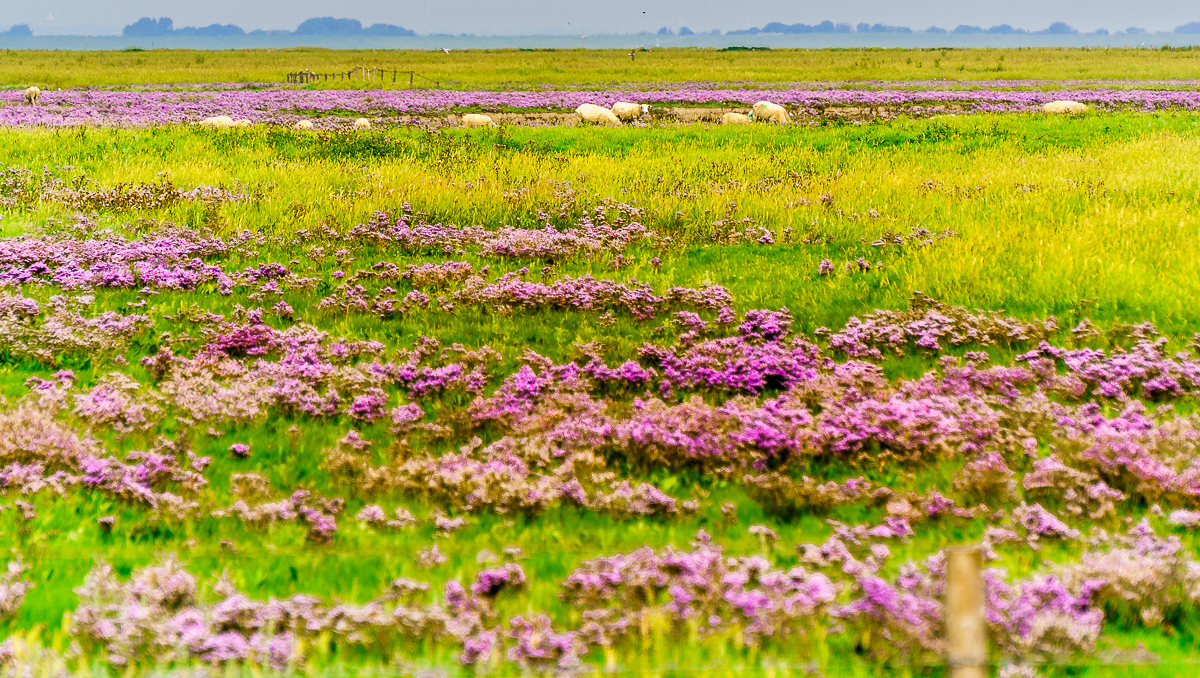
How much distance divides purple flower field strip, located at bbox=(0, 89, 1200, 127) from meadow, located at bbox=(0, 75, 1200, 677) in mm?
26374

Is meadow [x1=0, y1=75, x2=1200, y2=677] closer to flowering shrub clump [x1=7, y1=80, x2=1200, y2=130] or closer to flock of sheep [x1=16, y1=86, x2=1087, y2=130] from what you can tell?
flock of sheep [x1=16, y1=86, x2=1087, y2=130]

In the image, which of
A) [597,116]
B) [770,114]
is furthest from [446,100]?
[770,114]

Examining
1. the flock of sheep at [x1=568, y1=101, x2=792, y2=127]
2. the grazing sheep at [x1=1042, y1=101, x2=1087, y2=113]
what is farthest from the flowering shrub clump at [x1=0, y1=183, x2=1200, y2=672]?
the grazing sheep at [x1=1042, y1=101, x2=1087, y2=113]

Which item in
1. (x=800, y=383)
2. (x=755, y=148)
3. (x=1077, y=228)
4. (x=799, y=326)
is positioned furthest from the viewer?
(x=755, y=148)

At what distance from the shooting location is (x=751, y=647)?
3928 mm

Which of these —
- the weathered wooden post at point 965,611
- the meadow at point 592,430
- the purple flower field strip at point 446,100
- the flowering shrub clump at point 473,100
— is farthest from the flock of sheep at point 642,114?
the weathered wooden post at point 965,611

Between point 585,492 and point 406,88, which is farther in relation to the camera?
point 406,88

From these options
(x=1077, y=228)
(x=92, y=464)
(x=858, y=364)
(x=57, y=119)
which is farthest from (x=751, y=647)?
(x=57, y=119)

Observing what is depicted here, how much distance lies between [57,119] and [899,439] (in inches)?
1407

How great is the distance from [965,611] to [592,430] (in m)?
4.21

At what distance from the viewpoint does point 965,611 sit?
250cm

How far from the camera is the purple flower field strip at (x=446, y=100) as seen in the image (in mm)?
38525

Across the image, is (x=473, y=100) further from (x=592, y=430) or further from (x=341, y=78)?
(x=592, y=430)

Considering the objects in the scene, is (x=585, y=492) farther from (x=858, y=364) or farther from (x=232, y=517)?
(x=858, y=364)
